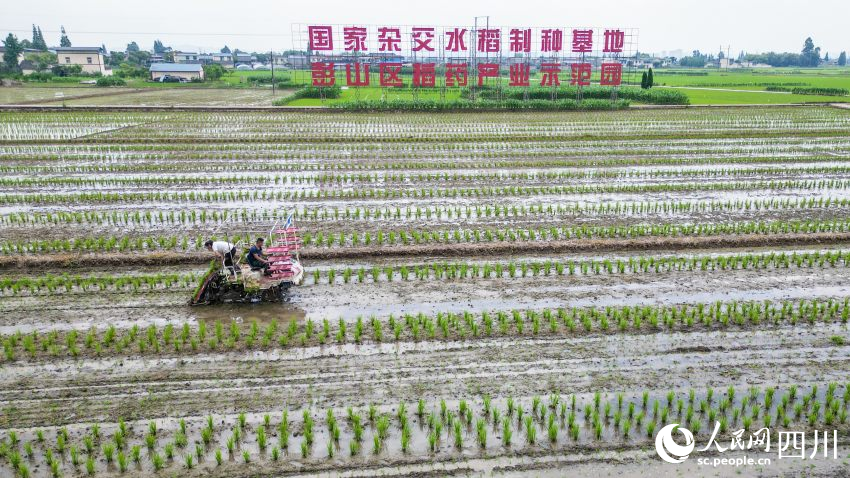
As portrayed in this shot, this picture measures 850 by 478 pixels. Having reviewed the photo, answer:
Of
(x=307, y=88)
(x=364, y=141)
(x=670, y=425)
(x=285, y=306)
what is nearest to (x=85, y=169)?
(x=364, y=141)

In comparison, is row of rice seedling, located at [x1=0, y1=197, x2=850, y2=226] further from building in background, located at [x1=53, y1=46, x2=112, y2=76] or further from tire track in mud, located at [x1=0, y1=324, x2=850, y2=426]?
building in background, located at [x1=53, y1=46, x2=112, y2=76]

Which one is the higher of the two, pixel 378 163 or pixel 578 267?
pixel 378 163

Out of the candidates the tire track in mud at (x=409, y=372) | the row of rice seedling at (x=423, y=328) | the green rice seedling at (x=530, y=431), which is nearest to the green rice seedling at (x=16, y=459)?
the tire track in mud at (x=409, y=372)

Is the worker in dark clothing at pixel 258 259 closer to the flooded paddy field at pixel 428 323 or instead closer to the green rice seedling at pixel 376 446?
the flooded paddy field at pixel 428 323

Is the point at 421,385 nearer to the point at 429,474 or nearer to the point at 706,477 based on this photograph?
the point at 429,474

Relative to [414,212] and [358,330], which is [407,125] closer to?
[414,212]

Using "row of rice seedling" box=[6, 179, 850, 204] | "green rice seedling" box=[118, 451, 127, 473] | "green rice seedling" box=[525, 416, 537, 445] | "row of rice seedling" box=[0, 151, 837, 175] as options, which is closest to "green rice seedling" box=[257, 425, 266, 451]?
"green rice seedling" box=[118, 451, 127, 473]

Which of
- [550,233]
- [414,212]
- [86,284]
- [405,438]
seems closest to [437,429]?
[405,438]
